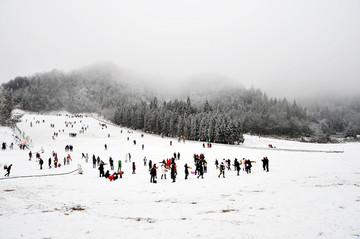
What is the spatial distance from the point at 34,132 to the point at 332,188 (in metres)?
70.5

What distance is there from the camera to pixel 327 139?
99.3 metres

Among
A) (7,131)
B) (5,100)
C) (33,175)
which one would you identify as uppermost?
(5,100)

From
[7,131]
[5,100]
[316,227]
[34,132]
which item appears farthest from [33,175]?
[34,132]

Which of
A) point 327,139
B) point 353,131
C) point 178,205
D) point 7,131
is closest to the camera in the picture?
point 178,205

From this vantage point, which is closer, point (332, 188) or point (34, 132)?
point (332, 188)

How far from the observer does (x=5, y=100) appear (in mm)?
47781

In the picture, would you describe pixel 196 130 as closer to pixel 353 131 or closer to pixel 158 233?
pixel 158 233

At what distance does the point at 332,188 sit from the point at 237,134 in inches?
2237

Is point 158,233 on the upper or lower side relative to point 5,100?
lower

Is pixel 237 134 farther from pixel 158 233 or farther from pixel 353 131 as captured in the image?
pixel 353 131

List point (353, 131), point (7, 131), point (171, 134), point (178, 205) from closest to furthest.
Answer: point (178, 205), point (7, 131), point (171, 134), point (353, 131)

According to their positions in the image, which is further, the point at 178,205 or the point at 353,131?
the point at 353,131

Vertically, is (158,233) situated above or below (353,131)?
below

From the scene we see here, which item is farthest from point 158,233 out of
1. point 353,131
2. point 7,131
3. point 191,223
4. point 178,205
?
point 353,131
